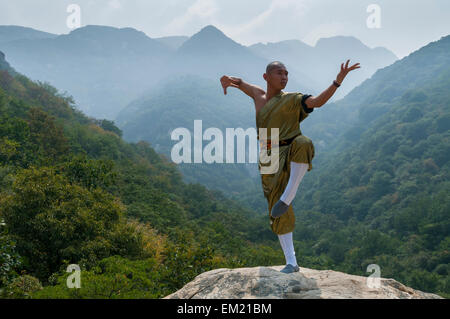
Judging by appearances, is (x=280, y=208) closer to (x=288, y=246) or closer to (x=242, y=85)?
(x=288, y=246)

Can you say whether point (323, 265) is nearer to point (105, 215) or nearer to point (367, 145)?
point (105, 215)

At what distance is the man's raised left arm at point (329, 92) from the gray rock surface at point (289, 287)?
86.9 inches

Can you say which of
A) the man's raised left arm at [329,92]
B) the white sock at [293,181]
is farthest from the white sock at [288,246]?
the man's raised left arm at [329,92]

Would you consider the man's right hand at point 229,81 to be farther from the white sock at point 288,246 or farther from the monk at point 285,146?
the white sock at point 288,246

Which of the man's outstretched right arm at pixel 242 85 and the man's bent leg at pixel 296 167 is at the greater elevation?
the man's outstretched right arm at pixel 242 85

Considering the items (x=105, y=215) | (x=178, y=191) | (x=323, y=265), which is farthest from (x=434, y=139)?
(x=105, y=215)

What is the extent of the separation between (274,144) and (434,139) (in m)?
65.7

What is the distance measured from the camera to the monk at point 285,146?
4.77 meters

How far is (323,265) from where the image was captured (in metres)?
36.9

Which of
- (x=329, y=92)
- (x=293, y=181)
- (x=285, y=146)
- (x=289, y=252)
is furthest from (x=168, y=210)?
(x=329, y=92)

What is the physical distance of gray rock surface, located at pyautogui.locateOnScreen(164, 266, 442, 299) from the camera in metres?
4.27

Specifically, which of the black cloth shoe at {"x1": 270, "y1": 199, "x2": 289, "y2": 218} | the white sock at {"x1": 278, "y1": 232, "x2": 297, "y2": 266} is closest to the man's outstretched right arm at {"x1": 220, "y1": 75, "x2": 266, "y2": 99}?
the black cloth shoe at {"x1": 270, "y1": 199, "x2": 289, "y2": 218}

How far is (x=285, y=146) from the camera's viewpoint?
4.98 m

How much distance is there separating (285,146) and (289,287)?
1.79 meters
